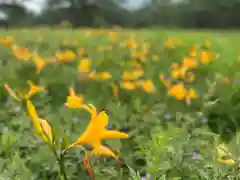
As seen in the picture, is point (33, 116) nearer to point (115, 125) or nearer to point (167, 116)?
point (115, 125)

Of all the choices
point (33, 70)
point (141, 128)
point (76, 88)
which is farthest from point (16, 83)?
point (141, 128)

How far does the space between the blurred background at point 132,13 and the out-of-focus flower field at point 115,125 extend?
2083 centimetres

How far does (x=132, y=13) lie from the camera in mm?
30234

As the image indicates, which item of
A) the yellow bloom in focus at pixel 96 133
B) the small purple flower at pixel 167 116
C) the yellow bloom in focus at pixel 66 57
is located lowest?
the small purple flower at pixel 167 116

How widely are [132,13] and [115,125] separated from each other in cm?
2934

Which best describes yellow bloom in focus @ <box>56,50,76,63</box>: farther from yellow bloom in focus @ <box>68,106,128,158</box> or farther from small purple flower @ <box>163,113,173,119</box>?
yellow bloom in focus @ <box>68,106,128,158</box>

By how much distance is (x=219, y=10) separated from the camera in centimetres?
2503

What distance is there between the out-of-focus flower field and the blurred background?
20.8 m

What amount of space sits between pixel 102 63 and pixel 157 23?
24053 mm

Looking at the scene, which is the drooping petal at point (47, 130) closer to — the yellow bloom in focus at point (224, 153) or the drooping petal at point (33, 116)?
the drooping petal at point (33, 116)

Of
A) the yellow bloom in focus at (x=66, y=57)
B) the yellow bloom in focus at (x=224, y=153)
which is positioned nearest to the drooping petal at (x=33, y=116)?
the yellow bloom in focus at (x=224, y=153)

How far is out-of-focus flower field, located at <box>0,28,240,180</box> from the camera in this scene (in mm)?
907

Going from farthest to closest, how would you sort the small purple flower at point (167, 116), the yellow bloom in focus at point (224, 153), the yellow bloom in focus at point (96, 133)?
the small purple flower at point (167, 116)
the yellow bloom in focus at point (224, 153)
the yellow bloom in focus at point (96, 133)

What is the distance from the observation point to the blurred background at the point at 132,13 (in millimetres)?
24844
